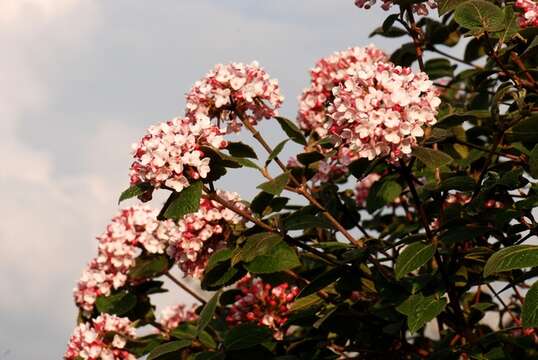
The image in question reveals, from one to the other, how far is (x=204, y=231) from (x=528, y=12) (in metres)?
1.88

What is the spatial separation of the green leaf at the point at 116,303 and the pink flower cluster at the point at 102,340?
0.40 feet

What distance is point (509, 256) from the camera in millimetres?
3180

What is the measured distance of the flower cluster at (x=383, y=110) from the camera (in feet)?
11.5

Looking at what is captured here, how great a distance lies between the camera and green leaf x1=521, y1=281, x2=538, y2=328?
9.91 feet

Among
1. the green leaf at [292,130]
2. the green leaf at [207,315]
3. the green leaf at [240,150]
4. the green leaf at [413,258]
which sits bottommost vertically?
the green leaf at [413,258]

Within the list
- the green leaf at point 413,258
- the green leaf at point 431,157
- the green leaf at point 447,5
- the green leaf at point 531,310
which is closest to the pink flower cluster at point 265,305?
the green leaf at point 413,258

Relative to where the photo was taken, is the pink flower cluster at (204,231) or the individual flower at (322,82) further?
the individual flower at (322,82)

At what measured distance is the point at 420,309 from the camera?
3740 millimetres

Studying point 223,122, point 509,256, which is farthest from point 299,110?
point 509,256

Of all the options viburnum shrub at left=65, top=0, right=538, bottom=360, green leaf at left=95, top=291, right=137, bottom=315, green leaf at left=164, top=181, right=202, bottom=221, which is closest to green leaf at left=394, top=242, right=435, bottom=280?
viburnum shrub at left=65, top=0, right=538, bottom=360

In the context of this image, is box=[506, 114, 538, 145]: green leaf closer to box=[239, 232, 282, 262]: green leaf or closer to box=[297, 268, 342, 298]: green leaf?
box=[297, 268, 342, 298]: green leaf

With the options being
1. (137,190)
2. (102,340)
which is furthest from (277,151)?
(102,340)

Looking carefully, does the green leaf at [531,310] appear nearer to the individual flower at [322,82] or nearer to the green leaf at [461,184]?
the green leaf at [461,184]

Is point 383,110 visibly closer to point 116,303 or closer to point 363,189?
point 116,303
